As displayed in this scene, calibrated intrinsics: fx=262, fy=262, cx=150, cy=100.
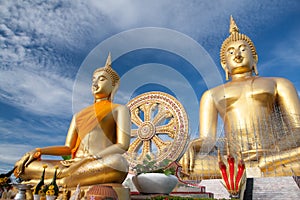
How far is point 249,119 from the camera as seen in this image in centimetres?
689

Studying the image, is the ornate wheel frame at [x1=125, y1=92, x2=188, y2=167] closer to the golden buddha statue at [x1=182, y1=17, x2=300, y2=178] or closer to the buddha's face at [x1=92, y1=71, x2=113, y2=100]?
the golden buddha statue at [x1=182, y1=17, x2=300, y2=178]

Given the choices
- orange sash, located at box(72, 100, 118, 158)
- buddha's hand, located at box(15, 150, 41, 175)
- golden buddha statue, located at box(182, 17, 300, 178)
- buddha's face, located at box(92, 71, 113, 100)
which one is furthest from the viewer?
golden buddha statue, located at box(182, 17, 300, 178)

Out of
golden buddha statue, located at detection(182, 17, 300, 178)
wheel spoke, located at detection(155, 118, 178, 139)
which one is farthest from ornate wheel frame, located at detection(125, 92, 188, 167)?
golden buddha statue, located at detection(182, 17, 300, 178)

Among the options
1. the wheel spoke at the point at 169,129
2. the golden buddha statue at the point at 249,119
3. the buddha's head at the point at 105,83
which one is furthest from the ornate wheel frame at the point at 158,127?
the buddha's head at the point at 105,83

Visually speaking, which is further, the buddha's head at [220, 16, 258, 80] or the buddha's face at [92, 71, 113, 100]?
the buddha's head at [220, 16, 258, 80]

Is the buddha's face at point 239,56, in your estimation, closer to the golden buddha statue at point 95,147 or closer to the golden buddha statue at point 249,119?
the golden buddha statue at point 249,119

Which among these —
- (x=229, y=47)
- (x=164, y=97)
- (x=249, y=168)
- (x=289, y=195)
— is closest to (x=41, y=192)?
(x=289, y=195)

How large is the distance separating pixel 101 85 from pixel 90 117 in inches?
26.2

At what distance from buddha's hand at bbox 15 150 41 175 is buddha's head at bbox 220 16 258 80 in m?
5.82

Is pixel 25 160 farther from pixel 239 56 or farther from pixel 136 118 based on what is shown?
pixel 136 118

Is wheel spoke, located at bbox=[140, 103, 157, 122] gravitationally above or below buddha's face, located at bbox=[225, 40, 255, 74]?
above

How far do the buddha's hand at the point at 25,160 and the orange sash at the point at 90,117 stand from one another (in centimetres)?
75

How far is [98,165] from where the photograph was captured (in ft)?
11.7

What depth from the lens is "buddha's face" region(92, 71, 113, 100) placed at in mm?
4906
